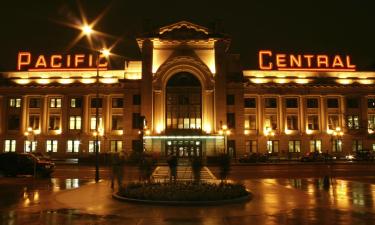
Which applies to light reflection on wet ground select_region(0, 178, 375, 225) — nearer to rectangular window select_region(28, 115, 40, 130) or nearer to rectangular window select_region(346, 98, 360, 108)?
rectangular window select_region(28, 115, 40, 130)

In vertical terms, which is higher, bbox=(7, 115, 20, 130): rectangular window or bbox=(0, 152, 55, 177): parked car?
bbox=(7, 115, 20, 130): rectangular window

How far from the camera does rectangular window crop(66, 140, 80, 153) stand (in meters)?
70.4

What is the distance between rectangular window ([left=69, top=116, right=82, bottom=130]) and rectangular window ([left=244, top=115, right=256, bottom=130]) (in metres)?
30.9

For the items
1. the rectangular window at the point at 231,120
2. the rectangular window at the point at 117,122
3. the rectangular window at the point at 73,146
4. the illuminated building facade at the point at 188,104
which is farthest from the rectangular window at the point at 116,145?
the rectangular window at the point at 231,120

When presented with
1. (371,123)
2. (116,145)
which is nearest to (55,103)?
(116,145)

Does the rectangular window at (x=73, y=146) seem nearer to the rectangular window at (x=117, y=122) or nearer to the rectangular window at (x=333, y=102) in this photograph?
the rectangular window at (x=117, y=122)

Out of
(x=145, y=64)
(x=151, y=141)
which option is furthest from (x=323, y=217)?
(x=145, y=64)

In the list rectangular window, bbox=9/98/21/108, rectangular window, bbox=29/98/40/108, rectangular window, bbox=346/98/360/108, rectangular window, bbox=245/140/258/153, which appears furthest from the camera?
rectangular window, bbox=346/98/360/108

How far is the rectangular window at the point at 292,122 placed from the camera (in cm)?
7188

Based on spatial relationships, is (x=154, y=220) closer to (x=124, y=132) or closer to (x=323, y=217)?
(x=323, y=217)

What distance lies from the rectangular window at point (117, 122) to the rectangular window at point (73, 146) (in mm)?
7220

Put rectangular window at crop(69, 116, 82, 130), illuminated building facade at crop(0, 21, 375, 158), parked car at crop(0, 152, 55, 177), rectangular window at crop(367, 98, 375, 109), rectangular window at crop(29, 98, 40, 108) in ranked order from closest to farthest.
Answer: parked car at crop(0, 152, 55, 177), illuminated building facade at crop(0, 21, 375, 158), rectangular window at crop(69, 116, 82, 130), rectangular window at crop(29, 98, 40, 108), rectangular window at crop(367, 98, 375, 109)

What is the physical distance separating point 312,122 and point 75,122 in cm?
4458

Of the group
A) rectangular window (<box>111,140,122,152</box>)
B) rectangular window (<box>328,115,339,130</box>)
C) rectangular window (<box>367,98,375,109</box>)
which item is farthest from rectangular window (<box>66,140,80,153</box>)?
rectangular window (<box>367,98,375,109</box>)
